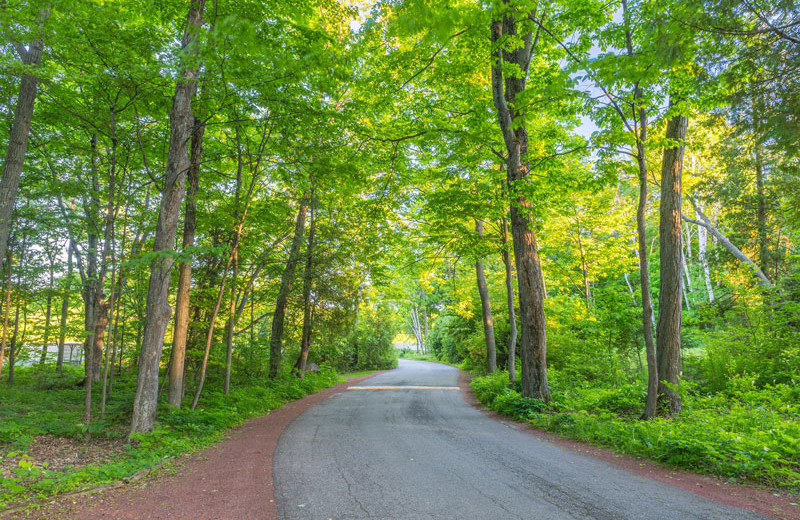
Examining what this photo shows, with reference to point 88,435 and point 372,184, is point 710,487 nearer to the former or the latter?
point 88,435

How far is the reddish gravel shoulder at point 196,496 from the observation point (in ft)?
12.4

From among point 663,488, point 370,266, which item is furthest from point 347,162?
point 663,488

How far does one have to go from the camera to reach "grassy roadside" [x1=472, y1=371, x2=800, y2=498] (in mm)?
4406

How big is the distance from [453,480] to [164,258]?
19.9 feet

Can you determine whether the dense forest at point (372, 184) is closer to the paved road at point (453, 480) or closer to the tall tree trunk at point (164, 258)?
the tall tree trunk at point (164, 258)

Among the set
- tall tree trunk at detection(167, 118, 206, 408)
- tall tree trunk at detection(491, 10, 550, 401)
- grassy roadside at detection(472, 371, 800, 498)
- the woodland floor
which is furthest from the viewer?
tall tree trunk at detection(491, 10, 550, 401)

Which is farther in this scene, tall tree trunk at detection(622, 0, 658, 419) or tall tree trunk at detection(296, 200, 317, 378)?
tall tree trunk at detection(296, 200, 317, 378)

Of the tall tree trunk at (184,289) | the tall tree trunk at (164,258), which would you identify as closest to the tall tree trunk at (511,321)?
the tall tree trunk at (184,289)

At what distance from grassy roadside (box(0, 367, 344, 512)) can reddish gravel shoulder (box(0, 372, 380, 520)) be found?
40 centimetres

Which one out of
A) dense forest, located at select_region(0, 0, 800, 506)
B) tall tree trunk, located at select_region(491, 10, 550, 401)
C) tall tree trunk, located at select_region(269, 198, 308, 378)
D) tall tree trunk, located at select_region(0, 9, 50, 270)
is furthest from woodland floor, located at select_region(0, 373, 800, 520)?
tall tree trunk, located at select_region(269, 198, 308, 378)

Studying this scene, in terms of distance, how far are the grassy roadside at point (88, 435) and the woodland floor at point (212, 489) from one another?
0.19 m

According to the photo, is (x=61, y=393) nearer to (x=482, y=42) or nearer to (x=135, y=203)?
(x=135, y=203)

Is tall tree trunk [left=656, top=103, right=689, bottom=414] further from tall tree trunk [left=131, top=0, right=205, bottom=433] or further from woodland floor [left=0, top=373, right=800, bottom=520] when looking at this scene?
tall tree trunk [left=131, top=0, right=205, bottom=433]

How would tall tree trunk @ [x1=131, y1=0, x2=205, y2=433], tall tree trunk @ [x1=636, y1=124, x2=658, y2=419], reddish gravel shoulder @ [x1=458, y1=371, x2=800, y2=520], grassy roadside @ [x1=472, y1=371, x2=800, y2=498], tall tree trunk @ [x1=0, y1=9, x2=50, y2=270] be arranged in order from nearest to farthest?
reddish gravel shoulder @ [x1=458, y1=371, x2=800, y2=520]
grassy roadside @ [x1=472, y1=371, x2=800, y2=498]
tall tree trunk @ [x1=636, y1=124, x2=658, y2=419]
tall tree trunk @ [x1=131, y1=0, x2=205, y2=433]
tall tree trunk @ [x1=0, y1=9, x2=50, y2=270]
